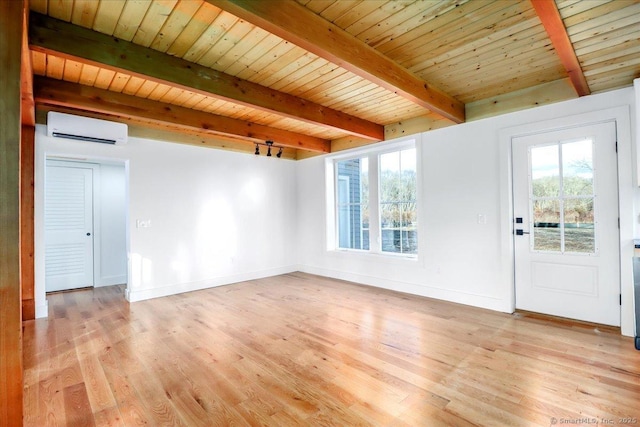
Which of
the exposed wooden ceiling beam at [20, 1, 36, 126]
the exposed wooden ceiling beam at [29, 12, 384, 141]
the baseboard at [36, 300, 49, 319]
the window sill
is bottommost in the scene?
the baseboard at [36, 300, 49, 319]

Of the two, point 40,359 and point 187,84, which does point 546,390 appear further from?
point 40,359

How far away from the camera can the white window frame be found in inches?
178

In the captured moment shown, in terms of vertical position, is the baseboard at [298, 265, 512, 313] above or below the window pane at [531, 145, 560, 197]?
below

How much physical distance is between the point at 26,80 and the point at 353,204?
14.7 feet

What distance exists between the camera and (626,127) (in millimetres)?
2965

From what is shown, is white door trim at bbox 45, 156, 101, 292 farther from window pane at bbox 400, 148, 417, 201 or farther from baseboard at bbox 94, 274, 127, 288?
window pane at bbox 400, 148, 417, 201

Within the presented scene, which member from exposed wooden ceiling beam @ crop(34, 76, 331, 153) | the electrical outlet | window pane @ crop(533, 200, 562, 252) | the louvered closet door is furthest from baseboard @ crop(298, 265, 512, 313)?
the louvered closet door

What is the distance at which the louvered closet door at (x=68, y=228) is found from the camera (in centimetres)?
503

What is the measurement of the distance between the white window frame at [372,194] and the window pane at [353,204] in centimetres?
9

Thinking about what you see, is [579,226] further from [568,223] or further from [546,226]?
[546,226]

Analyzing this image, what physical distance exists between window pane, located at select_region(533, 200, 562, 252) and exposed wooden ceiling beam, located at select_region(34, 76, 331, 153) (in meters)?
3.62

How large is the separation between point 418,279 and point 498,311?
43.1 inches

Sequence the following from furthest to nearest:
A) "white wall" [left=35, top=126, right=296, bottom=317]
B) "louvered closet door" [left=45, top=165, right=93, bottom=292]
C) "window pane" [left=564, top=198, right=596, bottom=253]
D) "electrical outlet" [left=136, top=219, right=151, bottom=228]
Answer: "louvered closet door" [left=45, top=165, right=93, bottom=292] → "electrical outlet" [left=136, top=219, right=151, bottom=228] → "white wall" [left=35, top=126, right=296, bottom=317] → "window pane" [left=564, top=198, right=596, bottom=253]

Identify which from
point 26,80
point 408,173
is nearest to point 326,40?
point 26,80
